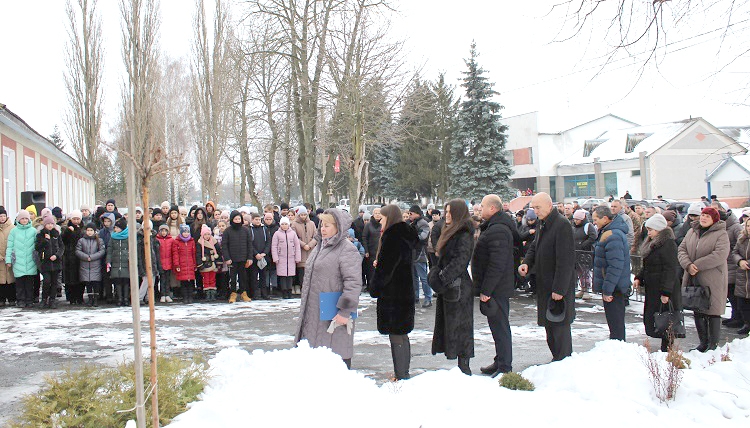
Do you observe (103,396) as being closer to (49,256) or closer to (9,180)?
(49,256)

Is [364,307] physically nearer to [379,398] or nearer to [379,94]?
[379,398]

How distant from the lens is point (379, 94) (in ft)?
68.0

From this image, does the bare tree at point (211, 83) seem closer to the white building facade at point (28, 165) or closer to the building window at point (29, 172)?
the white building facade at point (28, 165)

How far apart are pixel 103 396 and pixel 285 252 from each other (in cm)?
837

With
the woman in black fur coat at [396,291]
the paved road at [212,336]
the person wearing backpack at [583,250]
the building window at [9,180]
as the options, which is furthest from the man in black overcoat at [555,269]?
the building window at [9,180]

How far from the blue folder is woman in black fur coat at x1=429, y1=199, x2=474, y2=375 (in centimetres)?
111

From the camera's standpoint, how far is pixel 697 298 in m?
7.55

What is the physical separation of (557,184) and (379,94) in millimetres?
40855

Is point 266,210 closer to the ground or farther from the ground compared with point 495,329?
farther from the ground

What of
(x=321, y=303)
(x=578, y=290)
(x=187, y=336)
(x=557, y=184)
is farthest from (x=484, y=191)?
(x=321, y=303)

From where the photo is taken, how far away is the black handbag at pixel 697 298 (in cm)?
752

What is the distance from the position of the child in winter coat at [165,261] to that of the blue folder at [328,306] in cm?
727

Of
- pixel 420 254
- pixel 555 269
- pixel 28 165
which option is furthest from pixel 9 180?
pixel 555 269

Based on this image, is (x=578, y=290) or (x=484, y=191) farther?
(x=484, y=191)
